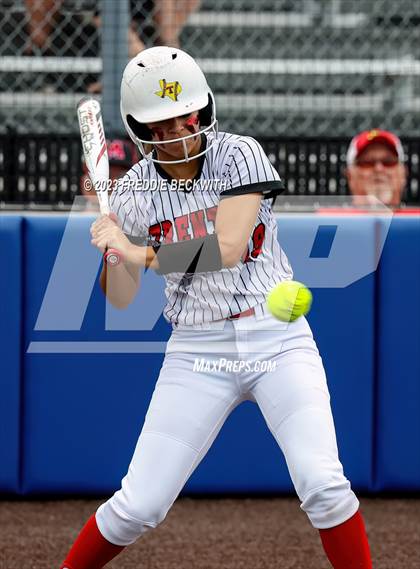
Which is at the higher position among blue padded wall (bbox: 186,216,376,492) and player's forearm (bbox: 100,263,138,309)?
player's forearm (bbox: 100,263,138,309)

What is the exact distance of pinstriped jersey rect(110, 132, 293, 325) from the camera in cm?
242

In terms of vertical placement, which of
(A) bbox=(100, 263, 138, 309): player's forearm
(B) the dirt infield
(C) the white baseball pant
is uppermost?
(A) bbox=(100, 263, 138, 309): player's forearm

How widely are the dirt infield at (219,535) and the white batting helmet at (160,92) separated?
1.30 m

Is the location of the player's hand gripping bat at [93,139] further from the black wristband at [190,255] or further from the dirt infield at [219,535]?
the dirt infield at [219,535]

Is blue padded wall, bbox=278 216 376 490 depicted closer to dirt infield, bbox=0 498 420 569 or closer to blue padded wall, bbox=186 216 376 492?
blue padded wall, bbox=186 216 376 492

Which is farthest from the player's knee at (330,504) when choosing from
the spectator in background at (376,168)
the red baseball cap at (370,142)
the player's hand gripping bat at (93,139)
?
the red baseball cap at (370,142)

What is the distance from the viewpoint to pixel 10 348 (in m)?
3.74

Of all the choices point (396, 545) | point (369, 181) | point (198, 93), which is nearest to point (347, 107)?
point (369, 181)

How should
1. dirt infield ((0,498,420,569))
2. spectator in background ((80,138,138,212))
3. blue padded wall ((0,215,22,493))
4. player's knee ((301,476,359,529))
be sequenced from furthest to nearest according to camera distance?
spectator in background ((80,138,138,212)), blue padded wall ((0,215,22,493)), dirt infield ((0,498,420,569)), player's knee ((301,476,359,529))

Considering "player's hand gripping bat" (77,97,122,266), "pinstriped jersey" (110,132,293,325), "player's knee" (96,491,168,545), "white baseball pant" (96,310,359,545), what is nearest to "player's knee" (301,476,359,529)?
"white baseball pant" (96,310,359,545)

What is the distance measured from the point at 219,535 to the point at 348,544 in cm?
109

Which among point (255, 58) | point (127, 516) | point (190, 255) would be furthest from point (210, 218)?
point (255, 58)

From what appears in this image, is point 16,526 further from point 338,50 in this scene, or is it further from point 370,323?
point 338,50

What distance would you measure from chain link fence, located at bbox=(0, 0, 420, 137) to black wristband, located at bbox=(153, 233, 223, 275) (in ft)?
8.02
